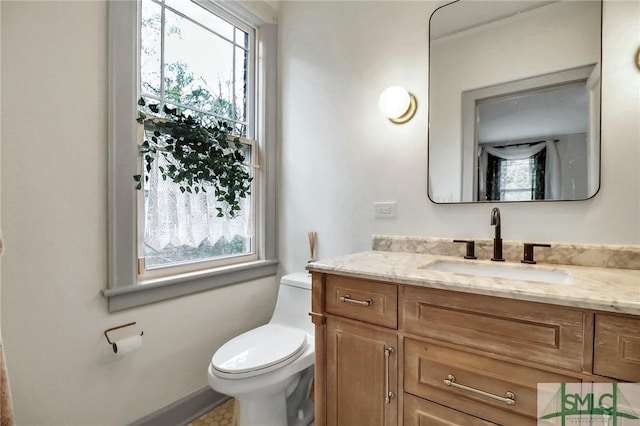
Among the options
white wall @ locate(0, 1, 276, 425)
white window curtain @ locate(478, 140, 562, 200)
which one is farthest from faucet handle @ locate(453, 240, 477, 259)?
white wall @ locate(0, 1, 276, 425)

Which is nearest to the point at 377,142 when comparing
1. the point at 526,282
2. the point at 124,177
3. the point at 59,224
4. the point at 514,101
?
the point at 514,101

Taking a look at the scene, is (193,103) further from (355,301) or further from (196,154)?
(355,301)

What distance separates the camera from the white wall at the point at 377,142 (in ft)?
3.92

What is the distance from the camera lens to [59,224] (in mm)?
1239

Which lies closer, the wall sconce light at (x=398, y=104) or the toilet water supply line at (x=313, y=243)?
the wall sconce light at (x=398, y=104)

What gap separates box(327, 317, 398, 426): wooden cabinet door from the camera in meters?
1.07

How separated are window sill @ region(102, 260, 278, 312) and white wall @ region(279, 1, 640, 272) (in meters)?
0.24

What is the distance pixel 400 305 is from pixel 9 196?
4.85ft

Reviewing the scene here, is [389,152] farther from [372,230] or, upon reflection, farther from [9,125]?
[9,125]

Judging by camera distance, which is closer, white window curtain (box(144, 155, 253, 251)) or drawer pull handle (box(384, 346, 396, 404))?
drawer pull handle (box(384, 346, 396, 404))

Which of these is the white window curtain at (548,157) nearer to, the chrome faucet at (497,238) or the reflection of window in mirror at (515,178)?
the reflection of window in mirror at (515,178)

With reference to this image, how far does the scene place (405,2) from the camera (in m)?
1.65

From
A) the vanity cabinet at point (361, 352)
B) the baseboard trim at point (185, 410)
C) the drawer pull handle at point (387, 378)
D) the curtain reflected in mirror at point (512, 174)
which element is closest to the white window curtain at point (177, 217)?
the baseboard trim at point (185, 410)

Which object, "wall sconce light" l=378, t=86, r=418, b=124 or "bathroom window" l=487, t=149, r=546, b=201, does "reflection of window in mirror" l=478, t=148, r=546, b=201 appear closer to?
"bathroom window" l=487, t=149, r=546, b=201
